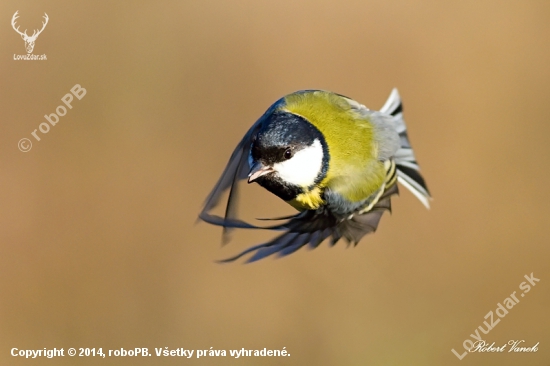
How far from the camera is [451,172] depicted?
2580 millimetres

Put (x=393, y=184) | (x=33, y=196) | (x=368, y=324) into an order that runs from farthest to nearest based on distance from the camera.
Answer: (x=33, y=196)
(x=368, y=324)
(x=393, y=184)

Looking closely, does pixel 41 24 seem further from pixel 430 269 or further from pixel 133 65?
pixel 430 269

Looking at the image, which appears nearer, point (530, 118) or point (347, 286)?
point (347, 286)

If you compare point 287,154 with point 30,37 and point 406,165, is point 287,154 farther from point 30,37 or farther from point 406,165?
point 30,37

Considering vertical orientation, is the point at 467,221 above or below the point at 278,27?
below

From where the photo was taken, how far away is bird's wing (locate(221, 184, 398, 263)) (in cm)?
121

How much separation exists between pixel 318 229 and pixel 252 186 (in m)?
1.12

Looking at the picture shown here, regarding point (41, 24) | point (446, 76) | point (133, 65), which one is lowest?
point (446, 76)

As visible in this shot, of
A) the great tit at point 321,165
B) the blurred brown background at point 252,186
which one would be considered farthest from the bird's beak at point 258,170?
the blurred brown background at point 252,186

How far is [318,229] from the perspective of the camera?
1.33m

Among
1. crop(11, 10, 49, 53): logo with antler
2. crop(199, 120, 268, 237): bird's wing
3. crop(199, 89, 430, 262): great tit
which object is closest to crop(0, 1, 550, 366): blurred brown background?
crop(11, 10, 49, 53): logo with antler

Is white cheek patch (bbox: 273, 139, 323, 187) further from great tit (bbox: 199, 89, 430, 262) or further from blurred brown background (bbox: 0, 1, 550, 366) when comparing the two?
blurred brown background (bbox: 0, 1, 550, 366)

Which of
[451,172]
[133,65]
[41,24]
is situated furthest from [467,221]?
[41,24]

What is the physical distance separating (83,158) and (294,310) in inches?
41.3
